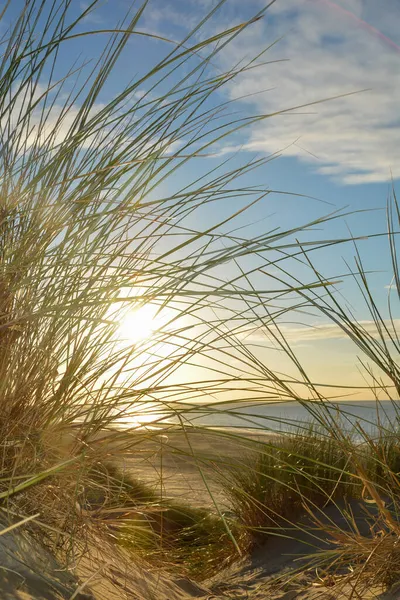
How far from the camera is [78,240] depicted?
1387mm

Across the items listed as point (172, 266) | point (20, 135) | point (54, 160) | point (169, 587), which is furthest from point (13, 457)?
point (169, 587)

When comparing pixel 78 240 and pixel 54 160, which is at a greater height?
pixel 54 160

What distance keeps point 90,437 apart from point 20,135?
32.3 inches

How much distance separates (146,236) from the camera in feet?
4.92

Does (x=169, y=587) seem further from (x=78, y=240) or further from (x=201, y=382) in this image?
(x=78, y=240)

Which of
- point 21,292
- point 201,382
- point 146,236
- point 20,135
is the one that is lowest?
point 201,382

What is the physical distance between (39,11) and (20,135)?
1.09 ft

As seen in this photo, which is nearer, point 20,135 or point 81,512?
point 81,512

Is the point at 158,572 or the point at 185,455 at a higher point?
the point at 185,455

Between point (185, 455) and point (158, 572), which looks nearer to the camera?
point (185, 455)

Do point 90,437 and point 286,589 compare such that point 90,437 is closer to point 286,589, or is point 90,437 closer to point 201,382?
point 201,382

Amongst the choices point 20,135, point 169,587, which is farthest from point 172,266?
point 169,587

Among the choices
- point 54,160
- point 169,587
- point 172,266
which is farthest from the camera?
point 169,587

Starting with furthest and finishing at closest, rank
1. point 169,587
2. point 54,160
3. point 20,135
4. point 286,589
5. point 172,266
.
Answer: point 286,589 → point 169,587 → point 20,135 → point 54,160 → point 172,266
